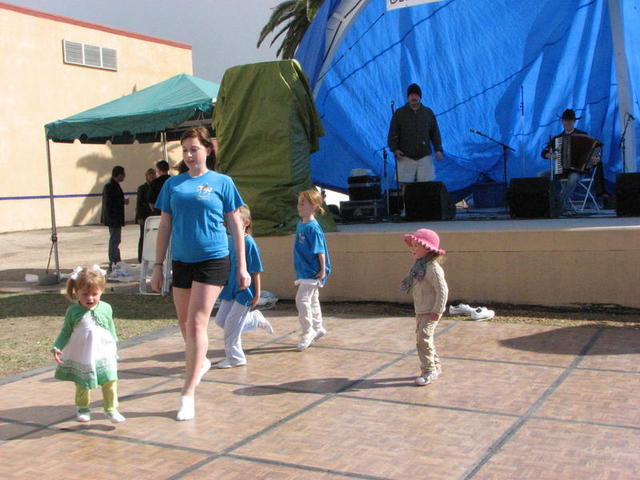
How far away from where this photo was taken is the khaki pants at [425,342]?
562cm

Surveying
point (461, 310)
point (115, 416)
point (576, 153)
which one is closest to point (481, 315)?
point (461, 310)

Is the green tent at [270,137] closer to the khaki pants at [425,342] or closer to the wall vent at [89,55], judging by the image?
the khaki pants at [425,342]

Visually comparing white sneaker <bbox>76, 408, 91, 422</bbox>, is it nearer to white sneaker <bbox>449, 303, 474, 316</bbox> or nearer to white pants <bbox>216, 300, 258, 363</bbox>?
white pants <bbox>216, 300, 258, 363</bbox>

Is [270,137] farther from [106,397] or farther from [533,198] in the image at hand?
[106,397]

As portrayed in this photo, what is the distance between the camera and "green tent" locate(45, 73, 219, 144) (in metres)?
12.1

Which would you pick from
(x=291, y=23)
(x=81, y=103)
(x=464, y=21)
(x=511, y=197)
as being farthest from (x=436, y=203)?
(x=81, y=103)

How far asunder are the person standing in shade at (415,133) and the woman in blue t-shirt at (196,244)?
713 centimetres

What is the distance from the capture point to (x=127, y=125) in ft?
40.3

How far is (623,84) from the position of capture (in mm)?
12055

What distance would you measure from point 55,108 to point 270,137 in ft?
62.1

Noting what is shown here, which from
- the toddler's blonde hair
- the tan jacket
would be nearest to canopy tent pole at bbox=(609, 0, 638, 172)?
the tan jacket

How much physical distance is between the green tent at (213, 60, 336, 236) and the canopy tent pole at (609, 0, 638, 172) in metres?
5.28

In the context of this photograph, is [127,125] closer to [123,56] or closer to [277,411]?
[277,411]

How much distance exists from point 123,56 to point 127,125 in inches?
711
